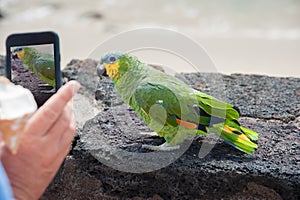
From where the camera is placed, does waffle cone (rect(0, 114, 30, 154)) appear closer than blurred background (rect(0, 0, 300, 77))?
Yes

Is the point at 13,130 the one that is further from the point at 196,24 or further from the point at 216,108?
the point at 196,24

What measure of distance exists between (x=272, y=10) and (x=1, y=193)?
265 centimetres

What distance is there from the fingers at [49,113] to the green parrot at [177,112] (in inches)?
11.1

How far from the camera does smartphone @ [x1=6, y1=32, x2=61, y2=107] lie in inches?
A: 30.6

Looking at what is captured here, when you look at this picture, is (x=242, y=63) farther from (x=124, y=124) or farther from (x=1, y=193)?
(x=1, y=193)

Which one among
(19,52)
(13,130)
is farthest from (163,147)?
(13,130)

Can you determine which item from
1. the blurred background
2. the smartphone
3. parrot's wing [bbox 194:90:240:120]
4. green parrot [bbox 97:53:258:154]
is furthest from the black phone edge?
the blurred background

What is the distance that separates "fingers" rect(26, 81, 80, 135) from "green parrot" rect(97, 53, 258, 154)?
0.93 feet

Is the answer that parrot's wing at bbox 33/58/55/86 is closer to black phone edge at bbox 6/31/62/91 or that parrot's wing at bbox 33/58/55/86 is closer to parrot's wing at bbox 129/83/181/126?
black phone edge at bbox 6/31/62/91

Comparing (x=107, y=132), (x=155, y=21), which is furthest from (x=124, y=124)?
(x=155, y=21)

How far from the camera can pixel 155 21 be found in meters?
2.68

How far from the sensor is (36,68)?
0.83 metres

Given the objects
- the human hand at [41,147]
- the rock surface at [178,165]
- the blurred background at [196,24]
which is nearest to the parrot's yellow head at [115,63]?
the rock surface at [178,165]

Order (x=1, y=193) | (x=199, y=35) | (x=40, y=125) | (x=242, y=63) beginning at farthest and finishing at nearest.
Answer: (x=199, y=35)
(x=242, y=63)
(x=40, y=125)
(x=1, y=193)
